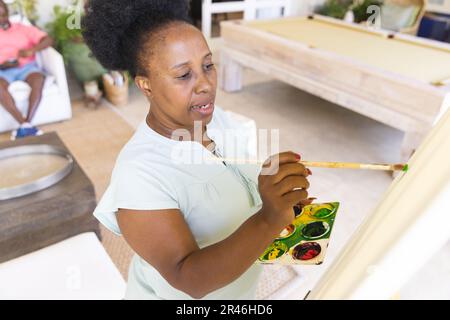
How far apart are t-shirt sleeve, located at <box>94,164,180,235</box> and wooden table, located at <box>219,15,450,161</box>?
2.02 metres

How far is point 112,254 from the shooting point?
6.74 ft

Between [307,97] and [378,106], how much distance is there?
149 cm

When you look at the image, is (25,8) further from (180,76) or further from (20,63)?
(180,76)

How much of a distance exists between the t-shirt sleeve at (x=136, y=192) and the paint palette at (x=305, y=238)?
0.22m

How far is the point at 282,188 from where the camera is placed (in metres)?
0.62

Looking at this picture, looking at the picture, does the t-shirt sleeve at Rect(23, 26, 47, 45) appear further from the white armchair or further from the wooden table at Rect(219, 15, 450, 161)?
the wooden table at Rect(219, 15, 450, 161)

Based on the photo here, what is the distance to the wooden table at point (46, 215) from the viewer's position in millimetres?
1590

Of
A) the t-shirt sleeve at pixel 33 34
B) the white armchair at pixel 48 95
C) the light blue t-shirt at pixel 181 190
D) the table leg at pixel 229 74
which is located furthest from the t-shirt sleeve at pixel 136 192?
the table leg at pixel 229 74

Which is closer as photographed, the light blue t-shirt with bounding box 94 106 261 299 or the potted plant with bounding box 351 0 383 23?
the light blue t-shirt with bounding box 94 106 261 299

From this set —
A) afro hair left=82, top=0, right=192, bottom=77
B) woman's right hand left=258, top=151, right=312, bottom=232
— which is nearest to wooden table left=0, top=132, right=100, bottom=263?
afro hair left=82, top=0, right=192, bottom=77

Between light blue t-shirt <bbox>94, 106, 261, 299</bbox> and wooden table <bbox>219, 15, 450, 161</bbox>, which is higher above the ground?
light blue t-shirt <bbox>94, 106, 261, 299</bbox>

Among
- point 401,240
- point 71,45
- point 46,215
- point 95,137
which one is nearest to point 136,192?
point 401,240

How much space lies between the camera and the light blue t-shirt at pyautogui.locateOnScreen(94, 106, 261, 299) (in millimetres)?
723

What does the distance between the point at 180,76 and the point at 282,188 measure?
0.30 metres
